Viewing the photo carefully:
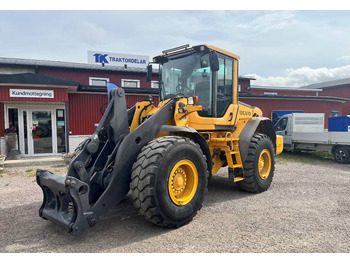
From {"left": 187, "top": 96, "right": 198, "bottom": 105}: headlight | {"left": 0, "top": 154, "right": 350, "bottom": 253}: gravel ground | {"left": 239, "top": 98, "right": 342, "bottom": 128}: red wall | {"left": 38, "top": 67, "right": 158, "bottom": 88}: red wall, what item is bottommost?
{"left": 0, "top": 154, "right": 350, "bottom": 253}: gravel ground

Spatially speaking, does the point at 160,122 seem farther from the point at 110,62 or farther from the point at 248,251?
the point at 110,62

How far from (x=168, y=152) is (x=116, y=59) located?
1560cm

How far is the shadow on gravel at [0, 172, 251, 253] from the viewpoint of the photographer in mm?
3420

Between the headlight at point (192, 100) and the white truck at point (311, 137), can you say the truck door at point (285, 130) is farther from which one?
the headlight at point (192, 100)

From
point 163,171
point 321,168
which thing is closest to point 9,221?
point 163,171

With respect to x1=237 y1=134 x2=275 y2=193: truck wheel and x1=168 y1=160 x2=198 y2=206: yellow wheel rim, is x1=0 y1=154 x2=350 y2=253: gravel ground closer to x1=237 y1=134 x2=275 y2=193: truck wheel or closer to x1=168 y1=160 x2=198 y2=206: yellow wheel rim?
Result: x1=237 y1=134 x2=275 y2=193: truck wheel

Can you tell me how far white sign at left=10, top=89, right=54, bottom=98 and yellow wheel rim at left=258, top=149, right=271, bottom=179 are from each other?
890cm

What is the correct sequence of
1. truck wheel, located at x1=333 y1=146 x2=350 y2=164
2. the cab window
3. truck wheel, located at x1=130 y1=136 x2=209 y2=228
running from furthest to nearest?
truck wheel, located at x1=333 y1=146 x2=350 y2=164
the cab window
truck wheel, located at x1=130 y1=136 x2=209 y2=228

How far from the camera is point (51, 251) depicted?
3305mm

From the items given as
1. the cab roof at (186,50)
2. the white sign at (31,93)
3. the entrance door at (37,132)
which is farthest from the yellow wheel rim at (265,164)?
the entrance door at (37,132)

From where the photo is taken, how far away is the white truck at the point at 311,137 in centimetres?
1059

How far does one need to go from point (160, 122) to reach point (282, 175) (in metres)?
5.22

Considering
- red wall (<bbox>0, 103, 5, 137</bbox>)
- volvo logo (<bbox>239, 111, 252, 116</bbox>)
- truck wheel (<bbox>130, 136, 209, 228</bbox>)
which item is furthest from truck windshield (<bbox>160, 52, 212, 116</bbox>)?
red wall (<bbox>0, 103, 5, 137</bbox>)

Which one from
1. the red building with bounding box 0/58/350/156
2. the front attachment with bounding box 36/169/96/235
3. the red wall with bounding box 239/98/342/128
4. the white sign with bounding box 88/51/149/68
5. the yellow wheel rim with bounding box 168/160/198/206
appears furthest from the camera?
the white sign with bounding box 88/51/149/68
